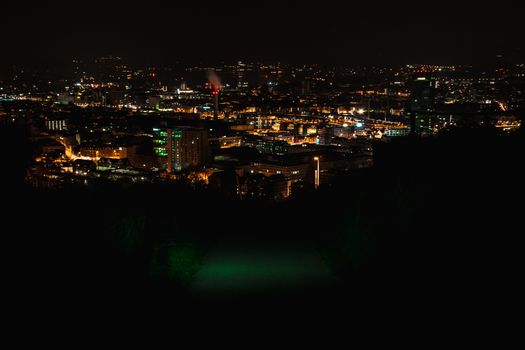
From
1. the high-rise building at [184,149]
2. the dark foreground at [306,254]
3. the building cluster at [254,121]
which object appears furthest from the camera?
the high-rise building at [184,149]

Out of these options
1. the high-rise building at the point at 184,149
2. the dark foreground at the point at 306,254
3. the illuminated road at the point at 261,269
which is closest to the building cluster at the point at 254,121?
the high-rise building at the point at 184,149

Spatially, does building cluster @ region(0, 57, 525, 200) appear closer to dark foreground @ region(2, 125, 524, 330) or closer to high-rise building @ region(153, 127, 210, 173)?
high-rise building @ region(153, 127, 210, 173)

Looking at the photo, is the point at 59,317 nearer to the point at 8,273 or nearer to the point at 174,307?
the point at 8,273

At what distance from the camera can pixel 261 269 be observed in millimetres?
6117

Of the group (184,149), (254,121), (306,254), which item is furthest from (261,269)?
(254,121)

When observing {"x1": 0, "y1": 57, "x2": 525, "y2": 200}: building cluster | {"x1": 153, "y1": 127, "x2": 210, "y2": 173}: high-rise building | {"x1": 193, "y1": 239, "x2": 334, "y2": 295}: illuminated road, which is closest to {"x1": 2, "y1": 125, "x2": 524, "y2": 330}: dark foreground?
{"x1": 193, "y1": 239, "x2": 334, "y2": 295}: illuminated road

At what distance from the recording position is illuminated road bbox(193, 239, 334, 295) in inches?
221

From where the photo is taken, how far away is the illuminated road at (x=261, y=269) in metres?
5.61

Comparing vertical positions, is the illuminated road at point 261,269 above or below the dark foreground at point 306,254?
below

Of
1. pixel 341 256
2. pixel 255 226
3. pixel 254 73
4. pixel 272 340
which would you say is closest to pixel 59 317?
pixel 272 340

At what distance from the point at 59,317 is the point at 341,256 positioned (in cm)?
288

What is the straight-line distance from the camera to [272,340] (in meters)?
4.47

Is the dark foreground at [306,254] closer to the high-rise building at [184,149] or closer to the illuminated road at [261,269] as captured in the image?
the illuminated road at [261,269]

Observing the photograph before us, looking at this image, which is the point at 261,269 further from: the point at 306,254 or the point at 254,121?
the point at 254,121
